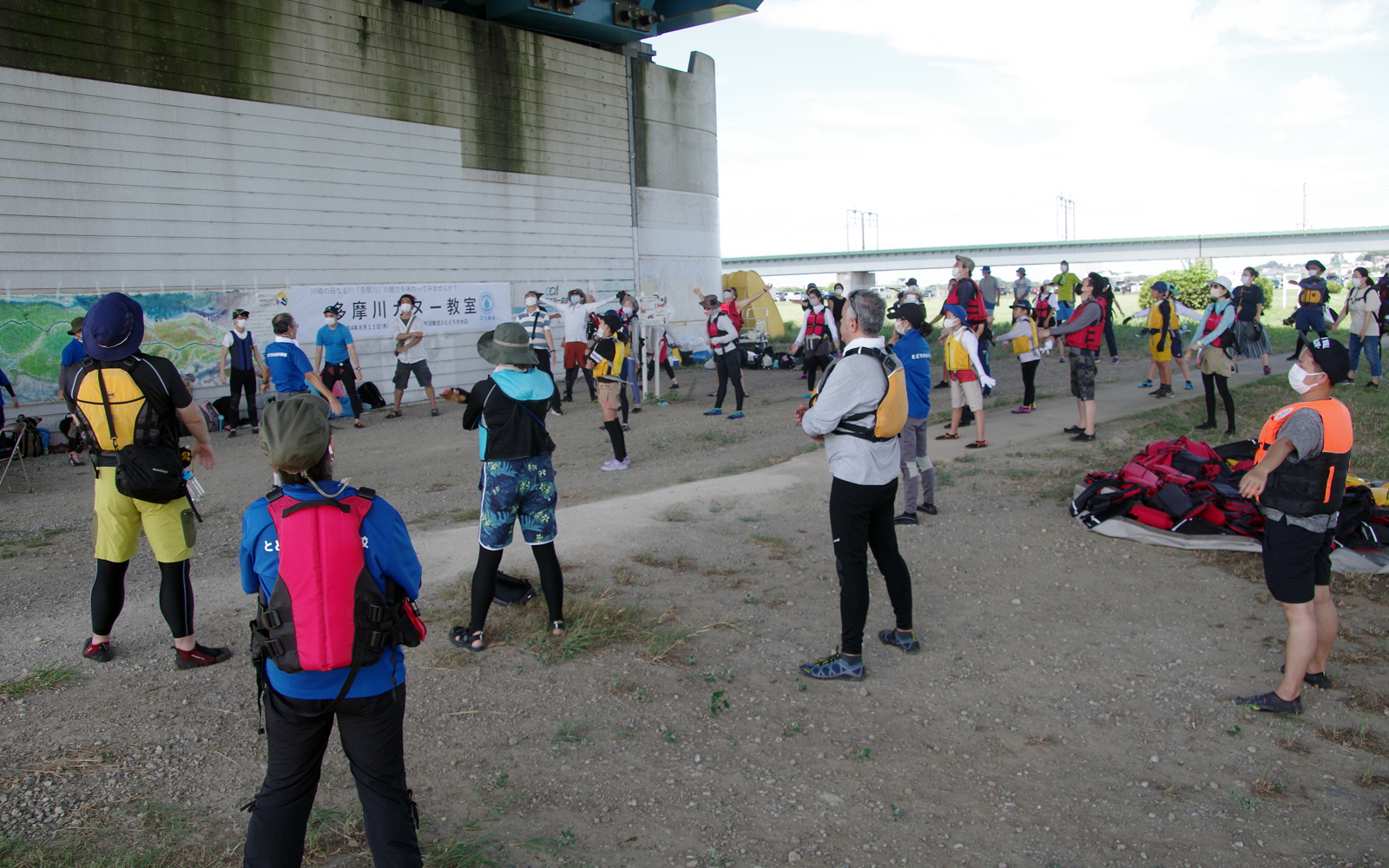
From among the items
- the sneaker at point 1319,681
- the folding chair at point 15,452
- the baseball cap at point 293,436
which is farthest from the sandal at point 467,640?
the folding chair at point 15,452

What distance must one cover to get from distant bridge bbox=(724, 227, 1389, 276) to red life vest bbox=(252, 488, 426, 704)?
153 feet

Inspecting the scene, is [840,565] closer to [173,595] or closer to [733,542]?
[733,542]

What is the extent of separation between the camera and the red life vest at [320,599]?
8.04 ft

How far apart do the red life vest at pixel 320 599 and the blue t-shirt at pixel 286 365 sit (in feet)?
28.8

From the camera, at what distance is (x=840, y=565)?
4.57m

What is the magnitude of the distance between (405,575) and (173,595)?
2652mm

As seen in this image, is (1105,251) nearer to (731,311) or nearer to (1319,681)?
(731,311)

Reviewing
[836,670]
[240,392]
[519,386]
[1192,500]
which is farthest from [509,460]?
[240,392]

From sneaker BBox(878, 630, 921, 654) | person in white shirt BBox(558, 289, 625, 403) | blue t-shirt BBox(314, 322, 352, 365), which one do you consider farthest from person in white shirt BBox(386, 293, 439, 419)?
sneaker BBox(878, 630, 921, 654)

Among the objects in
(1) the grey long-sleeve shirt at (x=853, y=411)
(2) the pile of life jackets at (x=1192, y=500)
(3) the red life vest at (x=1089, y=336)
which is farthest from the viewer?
(3) the red life vest at (x=1089, y=336)

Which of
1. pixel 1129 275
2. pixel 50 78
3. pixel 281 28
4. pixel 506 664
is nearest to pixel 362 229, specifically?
pixel 281 28

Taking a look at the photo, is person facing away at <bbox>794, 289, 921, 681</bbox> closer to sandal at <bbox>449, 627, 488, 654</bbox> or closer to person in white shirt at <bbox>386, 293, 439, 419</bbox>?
sandal at <bbox>449, 627, 488, 654</bbox>

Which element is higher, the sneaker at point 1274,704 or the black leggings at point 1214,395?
the black leggings at point 1214,395

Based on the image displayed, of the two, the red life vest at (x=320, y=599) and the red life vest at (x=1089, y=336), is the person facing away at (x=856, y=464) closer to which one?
the red life vest at (x=320, y=599)
